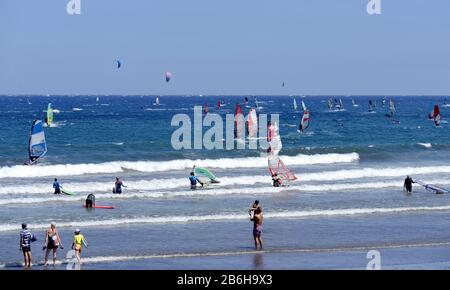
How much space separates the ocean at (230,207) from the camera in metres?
20.0

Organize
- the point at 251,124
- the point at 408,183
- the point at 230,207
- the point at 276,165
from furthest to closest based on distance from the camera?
the point at 251,124 < the point at 276,165 < the point at 408,183 < the point at 230,207

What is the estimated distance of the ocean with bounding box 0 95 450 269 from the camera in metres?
20.0

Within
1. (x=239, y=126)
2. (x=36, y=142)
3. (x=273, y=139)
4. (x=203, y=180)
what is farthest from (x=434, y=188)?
(x=239, y=126)

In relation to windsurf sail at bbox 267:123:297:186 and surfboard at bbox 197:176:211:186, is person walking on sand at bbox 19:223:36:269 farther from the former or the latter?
windsurf sail at bbox 267:123:297:186

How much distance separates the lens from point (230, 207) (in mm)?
28609

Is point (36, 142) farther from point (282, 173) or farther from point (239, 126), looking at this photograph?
point (239, 126)

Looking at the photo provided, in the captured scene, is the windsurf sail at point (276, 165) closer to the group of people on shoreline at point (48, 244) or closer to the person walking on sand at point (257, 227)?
the person walking on sand at point (257, 227)

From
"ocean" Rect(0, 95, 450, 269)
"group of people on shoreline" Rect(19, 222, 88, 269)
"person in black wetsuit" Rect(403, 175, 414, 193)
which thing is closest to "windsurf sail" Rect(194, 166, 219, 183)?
"ocean" Rect(0, 95, 450, 269)

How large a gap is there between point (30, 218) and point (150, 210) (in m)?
4.21

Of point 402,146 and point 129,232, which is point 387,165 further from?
point 129,232

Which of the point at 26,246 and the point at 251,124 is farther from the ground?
the point at 251,124

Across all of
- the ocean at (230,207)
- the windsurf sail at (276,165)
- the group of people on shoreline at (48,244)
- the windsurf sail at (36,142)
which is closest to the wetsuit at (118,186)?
the ocean at (230,207)

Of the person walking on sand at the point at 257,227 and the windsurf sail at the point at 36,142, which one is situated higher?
the windsurf sail at the point at 36,142
